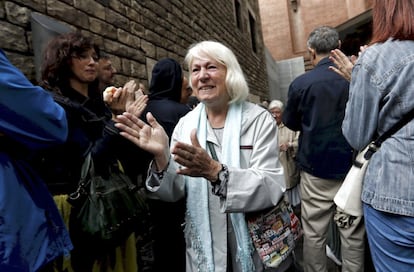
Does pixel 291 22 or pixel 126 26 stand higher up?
pixel 291 22

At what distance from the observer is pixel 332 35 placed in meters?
2.62

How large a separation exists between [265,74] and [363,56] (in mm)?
12612

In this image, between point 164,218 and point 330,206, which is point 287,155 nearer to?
point 330,206

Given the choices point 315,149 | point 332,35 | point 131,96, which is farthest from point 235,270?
point 332,35

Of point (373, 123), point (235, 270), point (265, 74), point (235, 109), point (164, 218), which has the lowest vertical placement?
point (235, 270)

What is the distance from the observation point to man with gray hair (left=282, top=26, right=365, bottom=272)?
238cm

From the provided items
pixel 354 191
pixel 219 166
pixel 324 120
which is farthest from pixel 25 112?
pixel 324 120

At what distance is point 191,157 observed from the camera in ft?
4.00

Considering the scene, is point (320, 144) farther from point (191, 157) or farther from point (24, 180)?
point (24, 180)

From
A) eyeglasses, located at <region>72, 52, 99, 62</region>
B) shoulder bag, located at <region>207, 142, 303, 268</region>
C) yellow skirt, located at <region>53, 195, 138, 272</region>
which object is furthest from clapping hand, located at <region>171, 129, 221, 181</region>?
eyeglasses, located at <region>72, 52, 99, 62</region>

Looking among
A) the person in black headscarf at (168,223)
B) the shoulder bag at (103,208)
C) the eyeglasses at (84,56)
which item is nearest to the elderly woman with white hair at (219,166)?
the shoulder bag at (103,208)

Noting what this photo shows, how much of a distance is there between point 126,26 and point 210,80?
2.55 meters

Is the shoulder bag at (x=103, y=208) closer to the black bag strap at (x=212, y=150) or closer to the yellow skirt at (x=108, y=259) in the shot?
the yellow skirt at (x=108, y=259)

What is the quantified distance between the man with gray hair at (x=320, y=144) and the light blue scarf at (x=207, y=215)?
3.58ft
